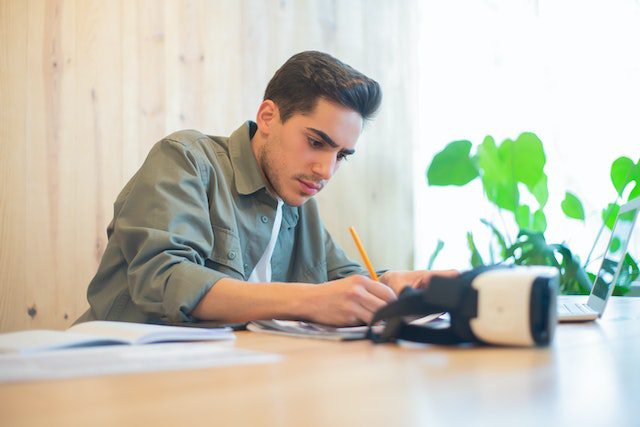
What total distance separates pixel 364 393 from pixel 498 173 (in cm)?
243

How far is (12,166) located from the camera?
2.13 meters

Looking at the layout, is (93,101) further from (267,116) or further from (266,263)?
(266,263)

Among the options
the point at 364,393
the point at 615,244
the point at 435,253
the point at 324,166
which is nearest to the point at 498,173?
the point at 435,253

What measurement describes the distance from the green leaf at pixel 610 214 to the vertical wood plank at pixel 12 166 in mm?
1980

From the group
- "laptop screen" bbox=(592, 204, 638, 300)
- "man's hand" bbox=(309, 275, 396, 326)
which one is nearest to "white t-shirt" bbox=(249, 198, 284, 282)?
"man's hand" bbox=(309, 275, 396, 326)

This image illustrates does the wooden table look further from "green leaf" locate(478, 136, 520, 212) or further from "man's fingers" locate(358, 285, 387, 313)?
"green leaf" locate(478, 136, 520, 212)

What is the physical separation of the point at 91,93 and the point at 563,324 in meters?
1.70

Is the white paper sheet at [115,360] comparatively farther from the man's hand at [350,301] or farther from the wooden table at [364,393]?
the man's hand at [350,301]

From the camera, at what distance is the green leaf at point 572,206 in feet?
8.71

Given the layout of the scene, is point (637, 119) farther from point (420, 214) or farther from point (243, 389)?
point (243, 389)

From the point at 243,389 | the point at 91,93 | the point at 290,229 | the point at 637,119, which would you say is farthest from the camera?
the point at 637,119

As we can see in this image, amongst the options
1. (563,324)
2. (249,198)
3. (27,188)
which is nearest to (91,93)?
(27,188)

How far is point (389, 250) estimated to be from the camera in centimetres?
320

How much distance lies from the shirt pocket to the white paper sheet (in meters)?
0.73
